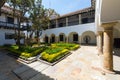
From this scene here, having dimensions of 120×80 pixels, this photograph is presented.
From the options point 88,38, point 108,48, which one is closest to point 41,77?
→ point 108,48

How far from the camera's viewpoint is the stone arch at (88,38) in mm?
23648

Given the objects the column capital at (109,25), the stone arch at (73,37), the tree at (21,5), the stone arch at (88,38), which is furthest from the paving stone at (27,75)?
the stone arch at (73,37)

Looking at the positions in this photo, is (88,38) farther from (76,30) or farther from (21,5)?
(21,5)

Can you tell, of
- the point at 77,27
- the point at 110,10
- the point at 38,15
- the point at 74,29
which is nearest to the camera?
the point at 110,10

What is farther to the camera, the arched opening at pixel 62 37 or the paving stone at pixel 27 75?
the arched opening at pixel 62 37

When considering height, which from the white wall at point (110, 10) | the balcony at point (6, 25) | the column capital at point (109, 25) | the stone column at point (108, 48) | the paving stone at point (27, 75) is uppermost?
the balcony at point (6, 25)

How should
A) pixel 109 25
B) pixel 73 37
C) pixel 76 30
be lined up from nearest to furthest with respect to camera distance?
pixel 109 25, pixel 76 30, pixel 73 37

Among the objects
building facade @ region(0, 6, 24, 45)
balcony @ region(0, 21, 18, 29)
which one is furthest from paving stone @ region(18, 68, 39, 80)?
balcony @ region(0, 21, 18, 29)

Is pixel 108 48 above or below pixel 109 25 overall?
below

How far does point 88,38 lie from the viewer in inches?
957

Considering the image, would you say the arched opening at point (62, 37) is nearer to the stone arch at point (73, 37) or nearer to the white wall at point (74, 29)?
the stone arch at point (73, 37)

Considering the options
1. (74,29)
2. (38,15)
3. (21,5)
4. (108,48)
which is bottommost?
(108,48)

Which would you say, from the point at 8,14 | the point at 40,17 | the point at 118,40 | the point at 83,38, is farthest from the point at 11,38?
the point at 118,40

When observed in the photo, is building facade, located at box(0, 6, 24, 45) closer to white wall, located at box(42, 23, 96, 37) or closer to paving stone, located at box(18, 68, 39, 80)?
white wall, located at box(42, 23, 96, 37)
